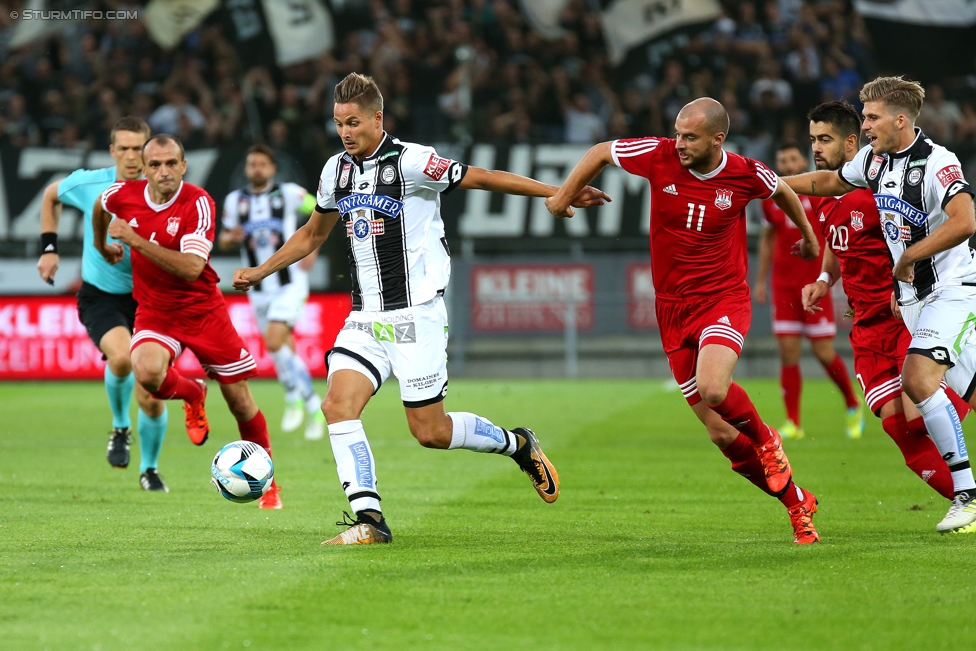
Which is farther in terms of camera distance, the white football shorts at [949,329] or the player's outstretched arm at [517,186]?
the white football shorts at [949,329]

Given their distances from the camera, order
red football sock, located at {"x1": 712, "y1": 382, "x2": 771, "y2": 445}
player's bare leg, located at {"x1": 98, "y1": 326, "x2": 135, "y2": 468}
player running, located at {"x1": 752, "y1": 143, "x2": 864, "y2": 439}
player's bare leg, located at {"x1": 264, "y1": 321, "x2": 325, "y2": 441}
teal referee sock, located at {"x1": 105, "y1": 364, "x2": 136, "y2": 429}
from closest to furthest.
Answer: red football sock, located at {"x1": 712, "y1": 382, "x2": 771, "y2": 445}, player's bare leg, located at {"x1": 98, "y1": 326, "x2": 135, "y2": 468}, teal referee sock, located at {"x1": 105, "y1": 364, "x2": 136, "y2": 429}, player running, located at {"x1": 752, "y1": 143, "x2": 864, "y2": 439}, player's bare leg, located at {"x1": 264, "y1": 321, "x2": 325, "y2": 441}

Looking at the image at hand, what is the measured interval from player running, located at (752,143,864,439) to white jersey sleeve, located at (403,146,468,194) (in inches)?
241

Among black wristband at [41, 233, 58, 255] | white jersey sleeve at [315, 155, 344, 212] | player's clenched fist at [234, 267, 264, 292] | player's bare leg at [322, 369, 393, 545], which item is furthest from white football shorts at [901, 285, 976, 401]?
black wristband at [41, 233, 58, 255]

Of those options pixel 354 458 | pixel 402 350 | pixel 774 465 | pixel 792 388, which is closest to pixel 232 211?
pixel 792 388

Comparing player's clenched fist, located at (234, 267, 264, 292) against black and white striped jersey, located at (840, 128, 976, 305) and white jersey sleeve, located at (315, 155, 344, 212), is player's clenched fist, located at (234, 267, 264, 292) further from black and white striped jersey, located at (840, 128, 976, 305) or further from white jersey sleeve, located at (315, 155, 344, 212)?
black and white striped jersey, located at (840, 128, 976, 305)

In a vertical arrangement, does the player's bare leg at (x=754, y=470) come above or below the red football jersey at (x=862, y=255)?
below

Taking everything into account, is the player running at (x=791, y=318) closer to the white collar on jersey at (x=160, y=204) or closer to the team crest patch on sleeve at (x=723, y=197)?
the team crest patch on sleeve at (x=723, y=197)

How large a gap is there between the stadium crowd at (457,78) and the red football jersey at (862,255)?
13.7 metres

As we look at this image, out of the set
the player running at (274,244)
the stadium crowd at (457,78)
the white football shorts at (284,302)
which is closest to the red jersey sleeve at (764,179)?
the player running at (274,244)

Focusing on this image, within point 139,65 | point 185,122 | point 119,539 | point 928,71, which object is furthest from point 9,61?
point 119,539

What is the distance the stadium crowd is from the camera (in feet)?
70.3

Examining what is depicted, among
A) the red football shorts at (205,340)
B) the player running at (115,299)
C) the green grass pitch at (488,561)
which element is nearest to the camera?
the green grass pitch at (488,561)

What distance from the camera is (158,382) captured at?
782cm

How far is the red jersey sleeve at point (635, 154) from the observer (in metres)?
6.46
